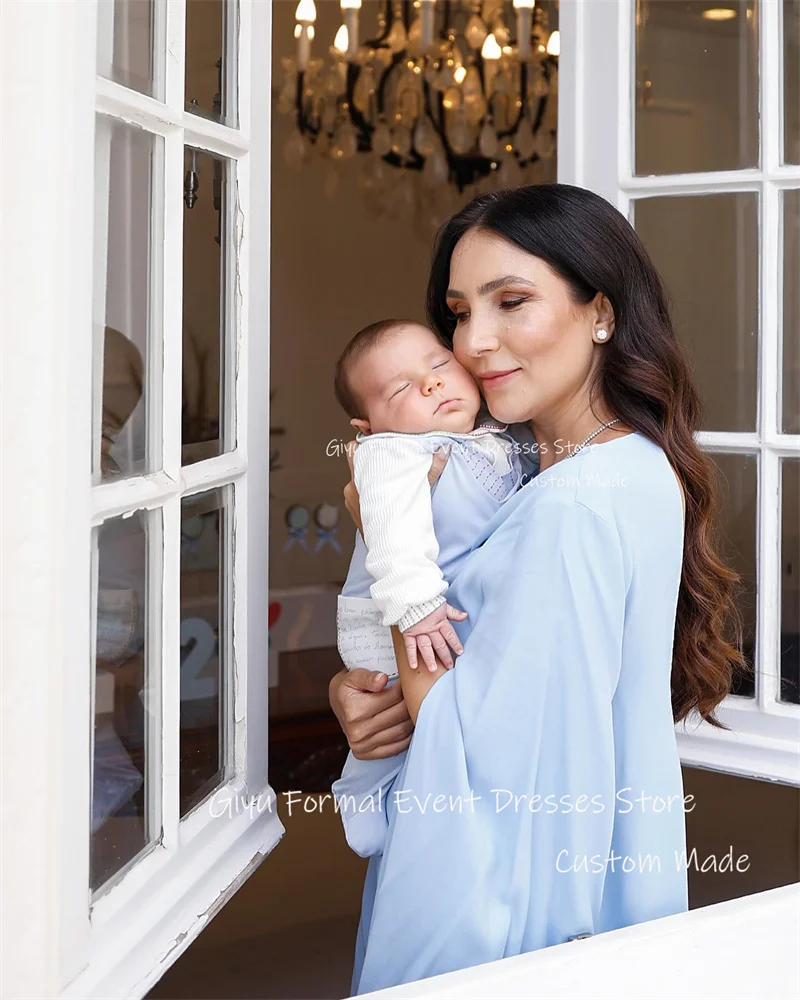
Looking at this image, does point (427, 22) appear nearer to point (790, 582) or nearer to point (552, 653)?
point (790, 582)

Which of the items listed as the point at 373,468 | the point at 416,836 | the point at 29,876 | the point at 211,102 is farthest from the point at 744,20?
the point at 29,876

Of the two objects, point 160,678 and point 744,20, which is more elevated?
point 744,20

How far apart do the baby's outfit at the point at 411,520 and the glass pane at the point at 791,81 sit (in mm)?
939

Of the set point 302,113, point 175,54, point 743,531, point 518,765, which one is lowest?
point 518,765

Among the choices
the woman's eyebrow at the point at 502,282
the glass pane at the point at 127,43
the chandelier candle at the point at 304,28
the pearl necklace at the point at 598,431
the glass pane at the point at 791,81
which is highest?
the chandelier candle at the point at 304,28

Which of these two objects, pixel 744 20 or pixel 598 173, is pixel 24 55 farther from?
pixel 744 20

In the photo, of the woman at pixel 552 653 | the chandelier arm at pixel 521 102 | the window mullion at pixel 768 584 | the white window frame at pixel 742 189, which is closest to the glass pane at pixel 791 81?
the white window frame at pixel 742 189

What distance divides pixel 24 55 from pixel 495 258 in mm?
681

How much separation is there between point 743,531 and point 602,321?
81 centimetres

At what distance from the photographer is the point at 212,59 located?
1.45 meters

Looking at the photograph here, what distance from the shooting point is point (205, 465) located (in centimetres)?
145

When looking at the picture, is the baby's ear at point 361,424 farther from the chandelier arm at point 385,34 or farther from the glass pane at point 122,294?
the chandelier arm at point 385,34

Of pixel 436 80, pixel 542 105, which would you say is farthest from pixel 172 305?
pixel 542 105

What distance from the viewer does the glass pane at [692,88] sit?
200 cm
